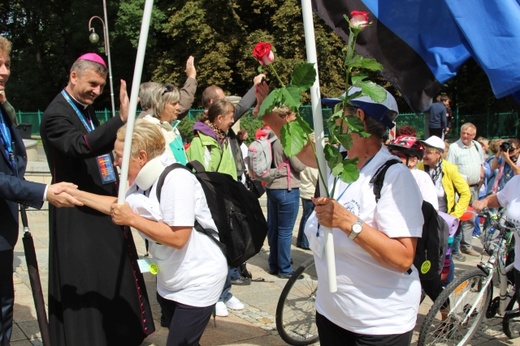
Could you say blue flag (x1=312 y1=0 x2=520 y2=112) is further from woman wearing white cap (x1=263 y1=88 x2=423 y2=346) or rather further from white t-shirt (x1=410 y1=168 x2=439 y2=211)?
white t-shirt (x1=410 y1=168 x2=439 y2=211)

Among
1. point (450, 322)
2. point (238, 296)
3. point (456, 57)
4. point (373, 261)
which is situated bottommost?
point (238, 296)

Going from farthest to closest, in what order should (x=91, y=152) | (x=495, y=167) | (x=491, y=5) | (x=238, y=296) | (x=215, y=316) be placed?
(x=495, y=167), (x=238, y=296), (x=215, y=316), (x=91, y=152), (x=491, y=5)

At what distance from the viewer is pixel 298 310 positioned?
462 cm

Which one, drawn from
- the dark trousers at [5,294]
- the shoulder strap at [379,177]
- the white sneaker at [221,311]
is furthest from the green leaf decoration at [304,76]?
the white sneaker at [221,311]

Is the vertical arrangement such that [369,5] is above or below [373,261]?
above

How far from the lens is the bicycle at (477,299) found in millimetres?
4191

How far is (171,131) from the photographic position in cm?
439

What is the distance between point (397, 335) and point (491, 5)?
4.88 ft

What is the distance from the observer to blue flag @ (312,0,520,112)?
2477mm

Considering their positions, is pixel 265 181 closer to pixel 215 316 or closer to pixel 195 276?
pixel 215 316

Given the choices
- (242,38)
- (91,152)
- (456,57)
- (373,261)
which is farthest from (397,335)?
(242,38)

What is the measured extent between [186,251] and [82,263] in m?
0.87

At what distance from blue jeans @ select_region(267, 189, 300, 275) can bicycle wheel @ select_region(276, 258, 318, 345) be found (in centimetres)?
141

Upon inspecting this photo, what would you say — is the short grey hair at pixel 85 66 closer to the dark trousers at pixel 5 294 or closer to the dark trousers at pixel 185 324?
the dark trousers at pixel 5 294
